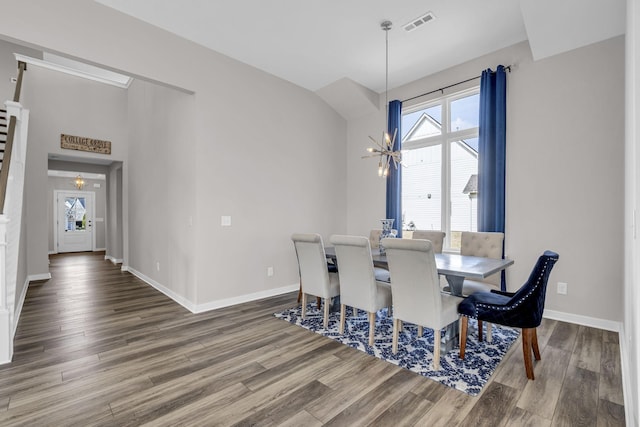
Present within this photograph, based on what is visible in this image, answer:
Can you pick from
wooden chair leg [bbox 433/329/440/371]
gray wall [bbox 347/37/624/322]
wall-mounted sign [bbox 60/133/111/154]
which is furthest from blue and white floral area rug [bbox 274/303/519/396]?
wall-mounted sign [bbox 60/133/111/154]

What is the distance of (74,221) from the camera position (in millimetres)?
10250

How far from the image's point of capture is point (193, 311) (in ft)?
12.0

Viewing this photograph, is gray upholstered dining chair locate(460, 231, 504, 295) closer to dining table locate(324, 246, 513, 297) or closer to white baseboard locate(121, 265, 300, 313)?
dining table locate(324, 246, 513, 297)

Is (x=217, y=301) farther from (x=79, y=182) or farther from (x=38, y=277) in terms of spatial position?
(x=79, y=182)

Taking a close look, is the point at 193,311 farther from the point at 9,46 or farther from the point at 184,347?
the point at 9,46

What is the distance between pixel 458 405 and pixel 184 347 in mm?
2264

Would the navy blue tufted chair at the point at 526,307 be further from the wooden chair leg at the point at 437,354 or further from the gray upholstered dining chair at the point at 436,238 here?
the gray upholstered dining chair at the point at 436,238

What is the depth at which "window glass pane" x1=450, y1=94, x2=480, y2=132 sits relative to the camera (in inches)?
165

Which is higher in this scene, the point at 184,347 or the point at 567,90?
the point at 567,90

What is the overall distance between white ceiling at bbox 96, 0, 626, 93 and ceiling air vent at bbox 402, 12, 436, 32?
0.05 metres

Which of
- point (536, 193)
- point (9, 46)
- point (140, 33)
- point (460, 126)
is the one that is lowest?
point (536, 193)

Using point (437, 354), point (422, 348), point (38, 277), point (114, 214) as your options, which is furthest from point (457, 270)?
point (114, 214)

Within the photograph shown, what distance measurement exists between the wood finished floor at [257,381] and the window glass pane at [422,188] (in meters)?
1.98

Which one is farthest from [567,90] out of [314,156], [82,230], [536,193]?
[82,230]
